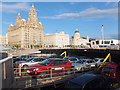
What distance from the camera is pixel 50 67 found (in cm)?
1116

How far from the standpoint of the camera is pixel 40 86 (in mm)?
8680

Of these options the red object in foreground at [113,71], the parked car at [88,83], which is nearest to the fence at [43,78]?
the parked car at [88,83]

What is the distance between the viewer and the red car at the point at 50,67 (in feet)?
35.2

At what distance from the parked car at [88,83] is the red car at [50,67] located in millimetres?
3156

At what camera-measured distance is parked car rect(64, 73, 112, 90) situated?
6973mm

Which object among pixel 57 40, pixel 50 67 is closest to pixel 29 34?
pixel 57 40

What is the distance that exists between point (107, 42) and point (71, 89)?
114256 mm

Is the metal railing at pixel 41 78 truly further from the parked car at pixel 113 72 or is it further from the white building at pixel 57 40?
the white building at pixel 57 40

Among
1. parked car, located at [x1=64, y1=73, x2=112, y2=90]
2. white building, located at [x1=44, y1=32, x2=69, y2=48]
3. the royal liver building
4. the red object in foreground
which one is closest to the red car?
parked car, located at [x1=64, y1=73, x2=112, y2=90]

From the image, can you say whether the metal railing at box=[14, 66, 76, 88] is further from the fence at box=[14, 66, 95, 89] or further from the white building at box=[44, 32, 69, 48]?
the white building at box=[44, 32, 69, 48]

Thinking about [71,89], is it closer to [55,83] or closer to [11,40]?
[55,83]

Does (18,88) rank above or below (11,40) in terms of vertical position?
below

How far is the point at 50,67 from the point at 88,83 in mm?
4692

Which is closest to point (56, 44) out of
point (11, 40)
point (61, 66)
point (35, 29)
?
point (35, 29)
